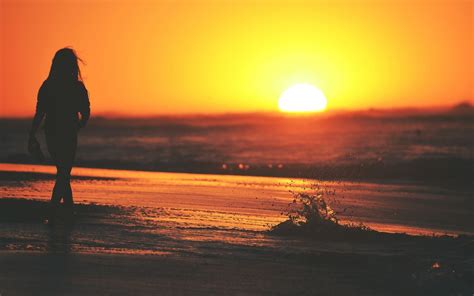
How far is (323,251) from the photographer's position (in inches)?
351

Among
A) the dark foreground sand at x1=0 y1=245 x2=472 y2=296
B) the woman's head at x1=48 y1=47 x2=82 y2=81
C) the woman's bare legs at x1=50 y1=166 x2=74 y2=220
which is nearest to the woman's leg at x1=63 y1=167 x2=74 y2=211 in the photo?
the woman's bare legs at x1=50 y1=166 x2=74 y2=220

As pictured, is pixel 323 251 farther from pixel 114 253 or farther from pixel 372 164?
pixel 372 164

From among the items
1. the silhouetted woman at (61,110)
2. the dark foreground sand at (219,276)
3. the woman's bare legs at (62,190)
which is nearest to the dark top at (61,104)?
the silhouetted woman at (61,110)

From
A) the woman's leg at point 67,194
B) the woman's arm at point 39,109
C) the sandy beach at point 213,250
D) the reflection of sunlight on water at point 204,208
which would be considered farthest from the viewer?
the woman's leg at point 67,194

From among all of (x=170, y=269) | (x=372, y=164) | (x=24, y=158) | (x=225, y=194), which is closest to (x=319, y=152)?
(x=372, y=164)

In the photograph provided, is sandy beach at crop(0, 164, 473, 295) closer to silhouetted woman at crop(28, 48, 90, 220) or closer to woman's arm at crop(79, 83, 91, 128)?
silhouetted woman at crop(28, 48, 90, 220)

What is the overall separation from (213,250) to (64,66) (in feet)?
11.3

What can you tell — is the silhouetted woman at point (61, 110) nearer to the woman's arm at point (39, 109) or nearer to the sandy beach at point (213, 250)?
the woman's arm at point (39, 109)

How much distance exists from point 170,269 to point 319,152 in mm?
28082

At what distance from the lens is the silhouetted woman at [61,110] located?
10.4 m

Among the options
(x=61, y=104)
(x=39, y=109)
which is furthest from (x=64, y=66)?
(x=39, y=109)

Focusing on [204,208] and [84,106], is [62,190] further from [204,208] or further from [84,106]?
[204,208]

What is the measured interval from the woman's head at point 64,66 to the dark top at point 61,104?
0.08 metres

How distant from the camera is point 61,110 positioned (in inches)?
412
